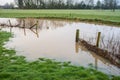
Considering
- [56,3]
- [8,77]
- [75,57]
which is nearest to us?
[8,77]

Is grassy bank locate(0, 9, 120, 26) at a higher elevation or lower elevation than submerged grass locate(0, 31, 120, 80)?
higher

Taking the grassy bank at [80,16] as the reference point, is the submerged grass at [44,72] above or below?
below

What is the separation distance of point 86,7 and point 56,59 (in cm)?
9833

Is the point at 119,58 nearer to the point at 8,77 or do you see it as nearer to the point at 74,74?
the point at 74,74

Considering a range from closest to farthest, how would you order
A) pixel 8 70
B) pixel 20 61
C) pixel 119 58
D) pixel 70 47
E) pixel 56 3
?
pixel 8 70, pixel 20 61, pixel 119 58, pixel 70 47, pixel 56 3

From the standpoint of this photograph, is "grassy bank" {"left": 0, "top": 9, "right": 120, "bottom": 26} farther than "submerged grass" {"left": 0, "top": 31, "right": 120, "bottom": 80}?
Yes

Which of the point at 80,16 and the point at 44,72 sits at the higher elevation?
the point at 80,16

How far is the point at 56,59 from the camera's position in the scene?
14273 mm

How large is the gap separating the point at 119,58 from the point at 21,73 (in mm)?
6590

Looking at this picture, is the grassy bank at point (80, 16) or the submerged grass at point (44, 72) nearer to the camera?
the submerged grass at point (44, 72)

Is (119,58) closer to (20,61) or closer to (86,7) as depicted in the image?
(20,61)

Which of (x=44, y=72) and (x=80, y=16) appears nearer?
(x=44, y=72)

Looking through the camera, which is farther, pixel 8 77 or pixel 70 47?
pixel 70 47

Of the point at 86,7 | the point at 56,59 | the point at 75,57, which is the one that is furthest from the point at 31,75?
the point at 86,7
